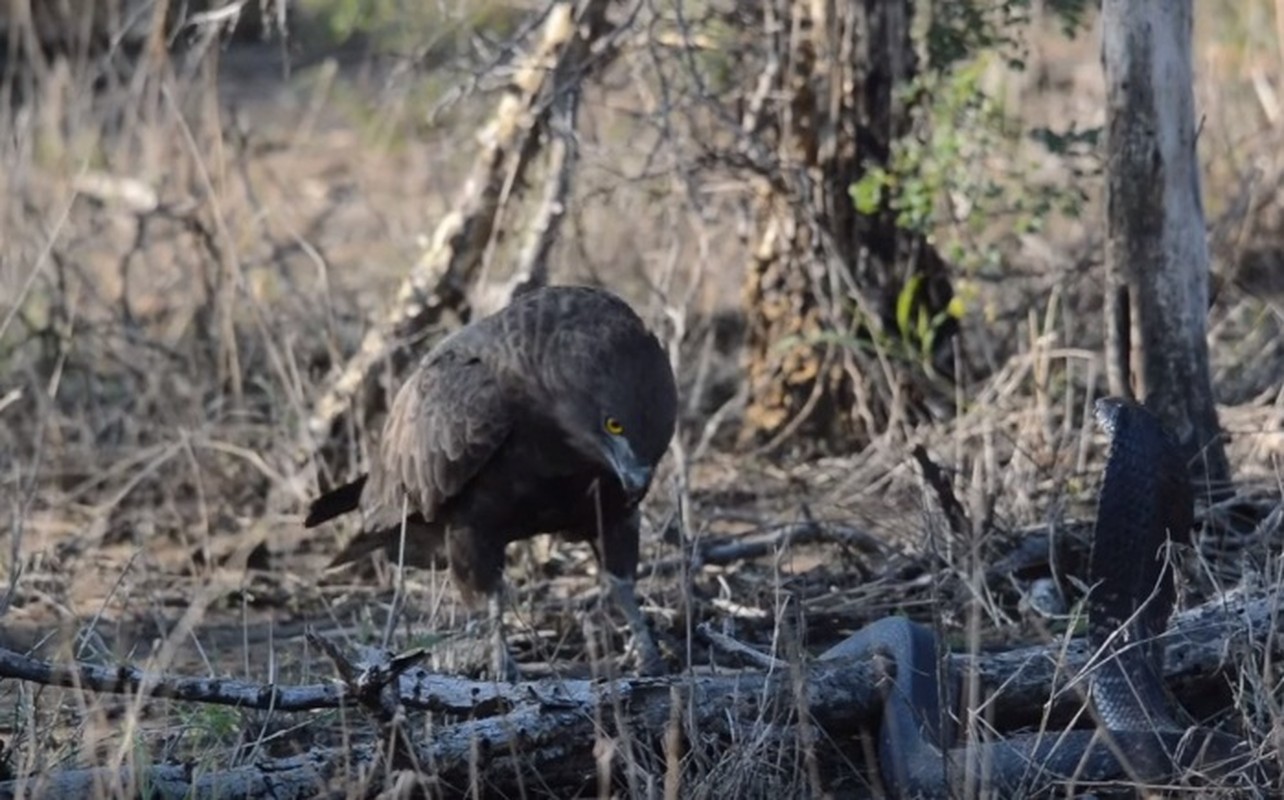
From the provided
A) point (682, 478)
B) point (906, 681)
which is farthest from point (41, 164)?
point (906, 681)

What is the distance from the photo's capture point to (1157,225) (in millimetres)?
6629

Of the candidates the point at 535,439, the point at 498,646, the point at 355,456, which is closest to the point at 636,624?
the point at 498,646

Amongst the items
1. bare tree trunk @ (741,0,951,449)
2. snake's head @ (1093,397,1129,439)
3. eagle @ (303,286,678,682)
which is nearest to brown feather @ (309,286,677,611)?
eagle @ (303,286,678,682)

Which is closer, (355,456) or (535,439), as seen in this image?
(535,439)

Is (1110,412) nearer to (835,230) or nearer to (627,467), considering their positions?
(627,467)

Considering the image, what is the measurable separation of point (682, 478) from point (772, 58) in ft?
5.54

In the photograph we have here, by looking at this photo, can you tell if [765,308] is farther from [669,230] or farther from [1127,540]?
[1127,540]

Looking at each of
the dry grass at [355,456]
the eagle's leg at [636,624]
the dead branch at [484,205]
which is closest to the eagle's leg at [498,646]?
the dry grass at [355,456]

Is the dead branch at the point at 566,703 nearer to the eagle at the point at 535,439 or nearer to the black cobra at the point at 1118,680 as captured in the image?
the black cobra at the point at 1118,680

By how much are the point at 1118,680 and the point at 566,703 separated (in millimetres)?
1249

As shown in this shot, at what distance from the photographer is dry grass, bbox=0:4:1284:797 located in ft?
20.4

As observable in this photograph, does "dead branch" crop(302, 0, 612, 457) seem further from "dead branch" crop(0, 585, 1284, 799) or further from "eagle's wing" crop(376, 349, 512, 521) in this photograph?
"dead branch" crop(0, 585, 1284, 799)

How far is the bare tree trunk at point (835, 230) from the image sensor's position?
26.8ft

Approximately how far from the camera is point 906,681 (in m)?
5.34
